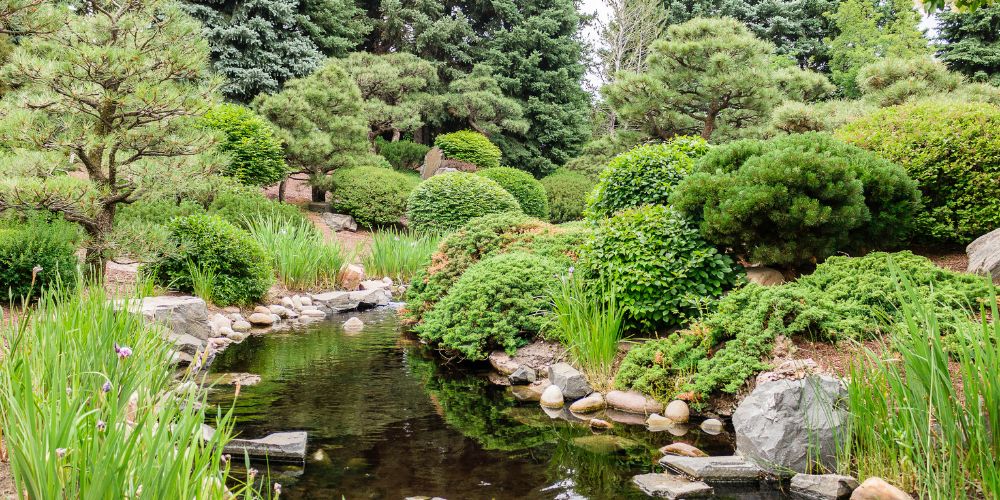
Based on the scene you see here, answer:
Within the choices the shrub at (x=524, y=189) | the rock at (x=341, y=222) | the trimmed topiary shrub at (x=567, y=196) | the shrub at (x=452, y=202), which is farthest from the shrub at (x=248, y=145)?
the trimmed topiary shrub at (x=567, y=196)

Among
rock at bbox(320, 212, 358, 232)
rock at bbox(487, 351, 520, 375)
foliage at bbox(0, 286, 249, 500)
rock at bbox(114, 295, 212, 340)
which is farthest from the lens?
rock at bbox(320, 212, 358, 232)

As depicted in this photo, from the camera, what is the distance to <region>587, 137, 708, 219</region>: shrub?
7.23m

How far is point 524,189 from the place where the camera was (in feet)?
58.9

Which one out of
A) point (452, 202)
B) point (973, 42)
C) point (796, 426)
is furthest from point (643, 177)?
point (973, 42)

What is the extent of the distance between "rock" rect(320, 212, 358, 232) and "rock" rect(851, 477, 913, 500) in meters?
13.8

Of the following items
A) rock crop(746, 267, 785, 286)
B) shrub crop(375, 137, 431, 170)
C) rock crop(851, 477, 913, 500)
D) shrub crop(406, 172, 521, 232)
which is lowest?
rock crop(851, 477, 913, 500)

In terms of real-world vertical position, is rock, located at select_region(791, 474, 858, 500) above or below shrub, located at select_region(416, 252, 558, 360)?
below

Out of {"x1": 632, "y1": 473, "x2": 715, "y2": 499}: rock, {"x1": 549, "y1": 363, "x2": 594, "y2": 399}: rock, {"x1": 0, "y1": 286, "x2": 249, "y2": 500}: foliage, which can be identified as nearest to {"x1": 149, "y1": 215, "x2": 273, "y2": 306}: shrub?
{"x1": 549, "y1": 363, "x2": 594, "y2": 399}: rock

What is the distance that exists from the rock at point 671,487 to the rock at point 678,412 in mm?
1116

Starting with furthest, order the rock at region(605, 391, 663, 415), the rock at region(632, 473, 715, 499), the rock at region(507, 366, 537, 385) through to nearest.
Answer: the rock at region(507, 366, 537, 385), the rock at region(605, 391, 663, 415), the rock at region(632, 473, 715, 499)

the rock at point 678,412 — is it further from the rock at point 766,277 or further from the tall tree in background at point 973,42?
the tall tree in background at point 973,42

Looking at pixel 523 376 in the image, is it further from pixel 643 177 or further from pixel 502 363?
pixel 643 177

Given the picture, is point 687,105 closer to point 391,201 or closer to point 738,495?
point 391,201

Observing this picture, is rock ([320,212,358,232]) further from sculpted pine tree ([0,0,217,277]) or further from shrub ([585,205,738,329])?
shrub ([585,205,738,329])
